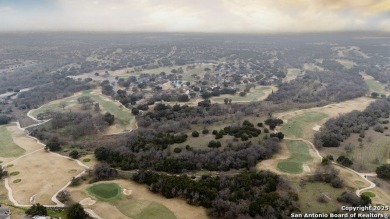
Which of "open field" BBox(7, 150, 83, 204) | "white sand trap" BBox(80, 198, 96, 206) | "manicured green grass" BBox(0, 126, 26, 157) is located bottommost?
"manicured green grass" BBox(0, 126, 26, 157)

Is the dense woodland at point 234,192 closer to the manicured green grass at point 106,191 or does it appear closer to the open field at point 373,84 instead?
the manicured green grass at point 106,191

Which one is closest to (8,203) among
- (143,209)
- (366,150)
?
(143,209)

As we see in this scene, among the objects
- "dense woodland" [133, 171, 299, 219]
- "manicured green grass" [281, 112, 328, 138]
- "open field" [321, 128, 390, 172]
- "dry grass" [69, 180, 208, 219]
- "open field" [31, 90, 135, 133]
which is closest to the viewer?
"dense woodland" [133, 171, 299, 219]

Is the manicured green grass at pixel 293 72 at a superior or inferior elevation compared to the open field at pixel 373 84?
superior

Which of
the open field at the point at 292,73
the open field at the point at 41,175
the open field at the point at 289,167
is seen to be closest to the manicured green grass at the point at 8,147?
the open field at the point at 41,175

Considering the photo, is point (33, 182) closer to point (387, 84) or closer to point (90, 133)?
point (90, 133)

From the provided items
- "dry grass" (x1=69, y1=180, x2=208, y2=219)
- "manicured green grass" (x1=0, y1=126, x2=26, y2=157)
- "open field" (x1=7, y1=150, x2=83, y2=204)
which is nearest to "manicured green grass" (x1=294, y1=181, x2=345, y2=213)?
"dry grass" (x1=69, y1=180, x2=208, y2=219)

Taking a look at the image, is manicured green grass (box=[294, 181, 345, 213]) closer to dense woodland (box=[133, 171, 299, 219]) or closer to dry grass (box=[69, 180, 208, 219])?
dense woodland (box=[133, 171, 299, 219])
